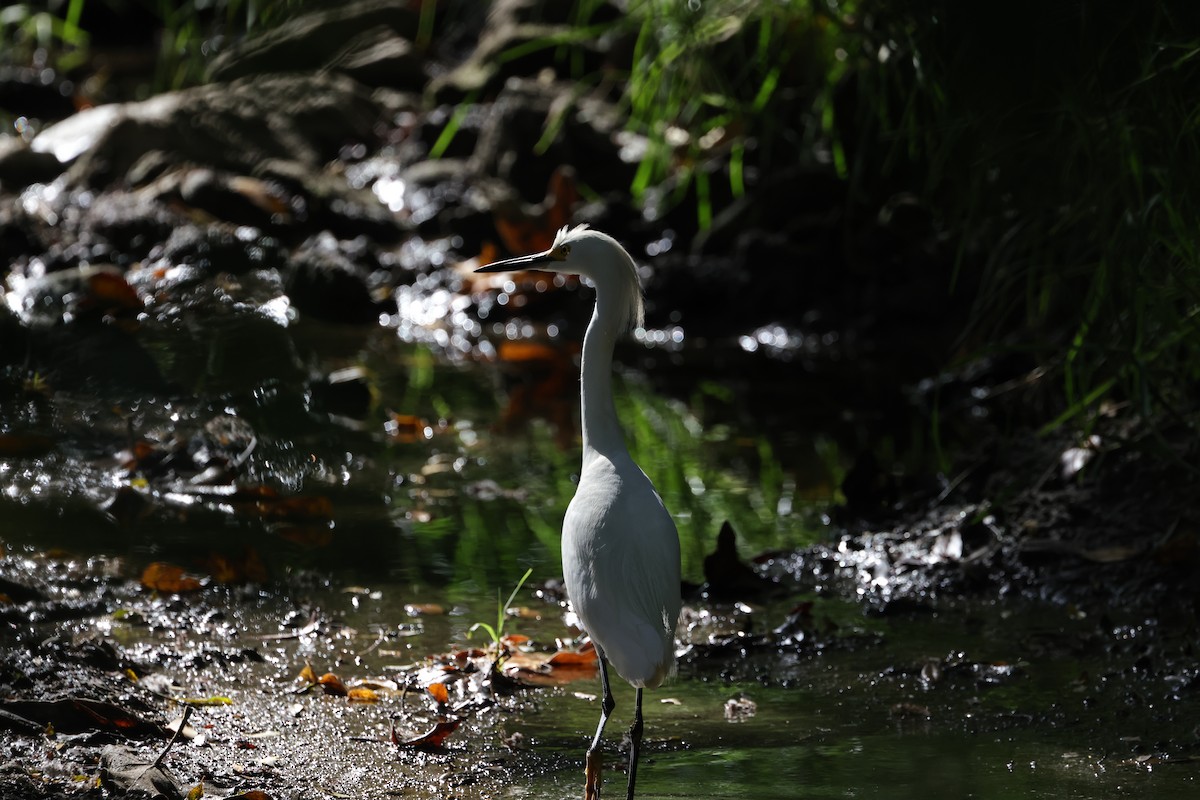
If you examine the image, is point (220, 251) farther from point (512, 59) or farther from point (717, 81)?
point (512, 59)

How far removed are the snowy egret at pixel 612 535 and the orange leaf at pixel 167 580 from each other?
1.33m

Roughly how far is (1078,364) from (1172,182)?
0.77m

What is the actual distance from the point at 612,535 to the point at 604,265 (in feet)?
2.14

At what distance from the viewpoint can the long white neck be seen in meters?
3.16

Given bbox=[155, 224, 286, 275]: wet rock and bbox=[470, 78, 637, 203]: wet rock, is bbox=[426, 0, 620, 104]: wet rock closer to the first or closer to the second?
bbox=[470, 78, 637, 203]: wet rock

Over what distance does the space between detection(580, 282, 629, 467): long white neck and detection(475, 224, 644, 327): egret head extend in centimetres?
1

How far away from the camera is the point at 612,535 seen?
2902 mm

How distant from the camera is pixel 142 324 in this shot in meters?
4.27

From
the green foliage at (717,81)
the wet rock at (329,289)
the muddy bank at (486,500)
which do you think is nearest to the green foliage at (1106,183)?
the muddy bank at (486,500)

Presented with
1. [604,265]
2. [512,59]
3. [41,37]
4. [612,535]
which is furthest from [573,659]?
[41,37]

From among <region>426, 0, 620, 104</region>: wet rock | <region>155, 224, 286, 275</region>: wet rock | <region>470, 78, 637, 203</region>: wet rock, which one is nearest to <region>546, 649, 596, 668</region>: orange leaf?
<region>155, 224, 286, 275</region>: wet rock

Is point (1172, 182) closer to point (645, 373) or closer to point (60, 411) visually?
point (60, 411)

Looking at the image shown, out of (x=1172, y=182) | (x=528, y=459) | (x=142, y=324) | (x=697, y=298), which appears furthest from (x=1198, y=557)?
(x=697, y=298)

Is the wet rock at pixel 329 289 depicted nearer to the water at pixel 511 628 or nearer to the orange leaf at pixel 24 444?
the water at pixel 511 628
